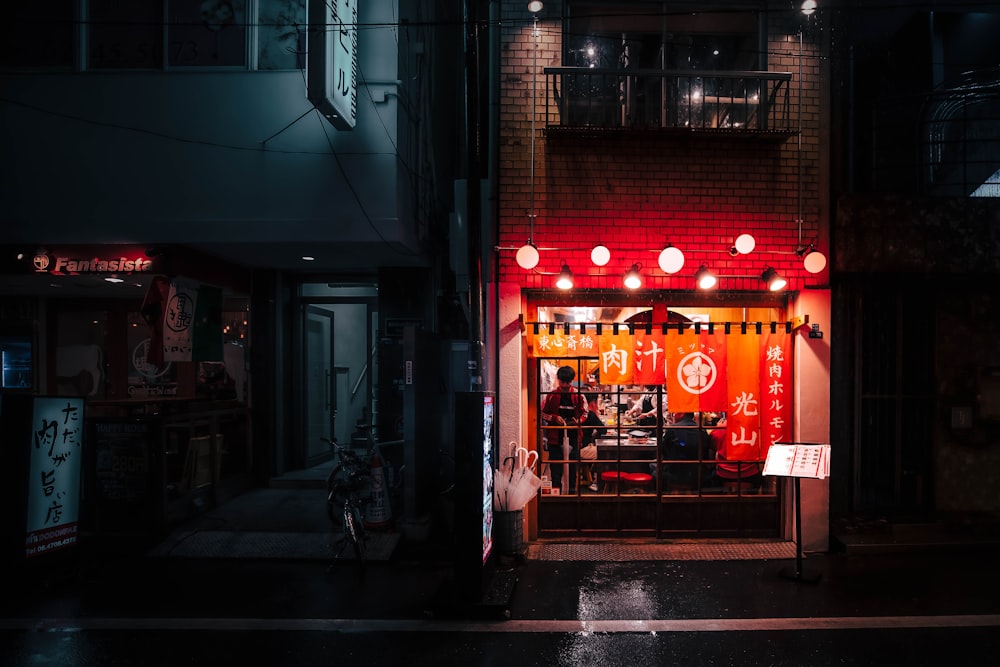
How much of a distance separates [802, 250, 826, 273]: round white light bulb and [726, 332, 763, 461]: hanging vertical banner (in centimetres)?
125

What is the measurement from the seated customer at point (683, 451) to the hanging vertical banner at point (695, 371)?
1.56 ft

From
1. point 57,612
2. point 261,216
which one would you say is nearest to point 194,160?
point 261,216

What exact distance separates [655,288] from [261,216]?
581 centimetres

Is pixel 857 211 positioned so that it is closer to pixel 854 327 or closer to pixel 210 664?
pixel 854 327

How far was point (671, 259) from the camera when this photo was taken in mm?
8375

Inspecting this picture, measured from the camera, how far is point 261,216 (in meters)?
8.74

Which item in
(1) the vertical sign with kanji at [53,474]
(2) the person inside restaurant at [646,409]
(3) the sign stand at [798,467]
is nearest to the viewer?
(1) the vertical sign with kanji at [53,474]

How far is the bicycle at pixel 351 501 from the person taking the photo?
8.15 metres

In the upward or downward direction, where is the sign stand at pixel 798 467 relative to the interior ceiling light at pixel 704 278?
downward

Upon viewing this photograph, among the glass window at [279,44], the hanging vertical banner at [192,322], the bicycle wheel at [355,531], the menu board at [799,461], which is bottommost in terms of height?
the bicycle wheel at [355,531]

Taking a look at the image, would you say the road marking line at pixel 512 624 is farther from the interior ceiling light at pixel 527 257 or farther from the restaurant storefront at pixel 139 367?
the interior ceiling light at pixel 527 257

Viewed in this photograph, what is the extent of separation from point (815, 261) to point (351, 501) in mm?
7215

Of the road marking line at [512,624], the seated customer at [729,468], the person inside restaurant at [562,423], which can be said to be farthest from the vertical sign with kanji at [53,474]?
the seated customer at [729,468]

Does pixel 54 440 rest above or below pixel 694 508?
above
